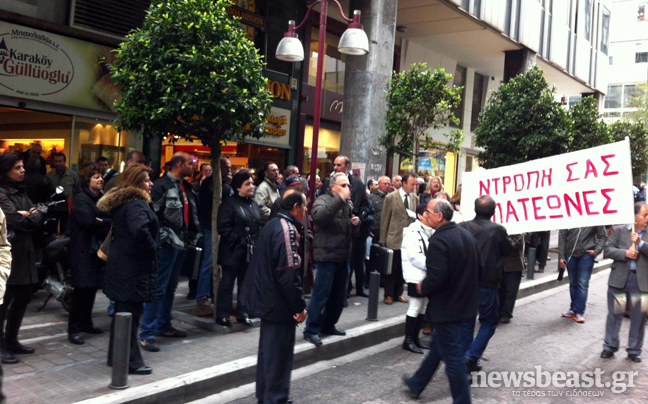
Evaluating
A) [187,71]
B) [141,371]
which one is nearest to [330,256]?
[141,371]

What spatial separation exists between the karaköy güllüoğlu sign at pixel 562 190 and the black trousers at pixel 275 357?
345cm

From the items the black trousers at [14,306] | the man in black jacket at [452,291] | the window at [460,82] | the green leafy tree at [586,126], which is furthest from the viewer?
the window at [460,82]

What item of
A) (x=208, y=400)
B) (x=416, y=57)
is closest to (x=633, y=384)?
(x=208, y=400)

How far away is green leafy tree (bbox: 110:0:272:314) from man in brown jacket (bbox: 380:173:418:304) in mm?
3100

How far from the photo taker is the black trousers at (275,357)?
465 cm

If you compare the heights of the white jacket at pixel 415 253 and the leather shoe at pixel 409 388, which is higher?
the white jacket at pixel 415 253

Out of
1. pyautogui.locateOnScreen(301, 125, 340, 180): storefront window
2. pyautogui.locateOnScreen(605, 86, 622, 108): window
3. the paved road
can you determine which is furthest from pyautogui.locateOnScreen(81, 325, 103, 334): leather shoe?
pyautogui.locateOnScreen(605, 86, 622, 108): window

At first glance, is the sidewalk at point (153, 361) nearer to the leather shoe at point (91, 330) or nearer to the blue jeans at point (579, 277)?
the leather shoe at point (91, 330)

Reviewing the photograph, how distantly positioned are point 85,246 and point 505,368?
4.88 meters

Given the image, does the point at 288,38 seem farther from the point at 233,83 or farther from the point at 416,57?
the point at 416,57

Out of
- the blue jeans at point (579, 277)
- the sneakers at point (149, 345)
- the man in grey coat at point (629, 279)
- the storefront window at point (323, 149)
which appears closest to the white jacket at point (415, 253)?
the man in grey coat at point (629, 279)

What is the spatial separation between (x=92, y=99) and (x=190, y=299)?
15.7 feet

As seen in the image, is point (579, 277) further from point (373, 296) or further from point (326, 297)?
point (326, 297)

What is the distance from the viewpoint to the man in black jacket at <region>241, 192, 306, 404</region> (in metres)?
4.59
